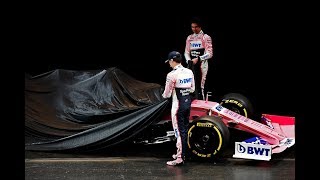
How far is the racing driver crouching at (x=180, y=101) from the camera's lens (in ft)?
26.3

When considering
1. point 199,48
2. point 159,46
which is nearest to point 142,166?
point 199,48

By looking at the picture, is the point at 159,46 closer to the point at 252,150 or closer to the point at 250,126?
the point at 250,126

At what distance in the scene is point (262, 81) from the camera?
459 inches

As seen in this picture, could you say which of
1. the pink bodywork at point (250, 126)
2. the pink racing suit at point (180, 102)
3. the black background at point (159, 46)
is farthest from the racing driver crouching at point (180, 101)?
the black background at point (159, 46)

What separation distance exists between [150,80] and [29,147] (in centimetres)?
379

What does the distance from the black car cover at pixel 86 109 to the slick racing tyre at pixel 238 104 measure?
1.12 meters

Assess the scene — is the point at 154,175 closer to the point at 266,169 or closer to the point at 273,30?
the point at 266,169

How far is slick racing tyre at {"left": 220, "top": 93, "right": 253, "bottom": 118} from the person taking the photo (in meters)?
9.49

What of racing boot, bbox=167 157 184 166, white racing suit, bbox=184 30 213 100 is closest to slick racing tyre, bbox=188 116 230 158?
racing boot, bbox=167 157 184 166

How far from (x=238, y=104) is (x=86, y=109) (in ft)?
8.33

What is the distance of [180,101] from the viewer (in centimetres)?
805

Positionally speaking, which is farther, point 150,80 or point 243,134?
point 150,80

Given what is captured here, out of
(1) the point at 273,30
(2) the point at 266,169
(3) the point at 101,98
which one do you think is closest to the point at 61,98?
(3) the point at 101,98

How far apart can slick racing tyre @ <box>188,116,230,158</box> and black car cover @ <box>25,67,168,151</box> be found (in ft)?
2.26
